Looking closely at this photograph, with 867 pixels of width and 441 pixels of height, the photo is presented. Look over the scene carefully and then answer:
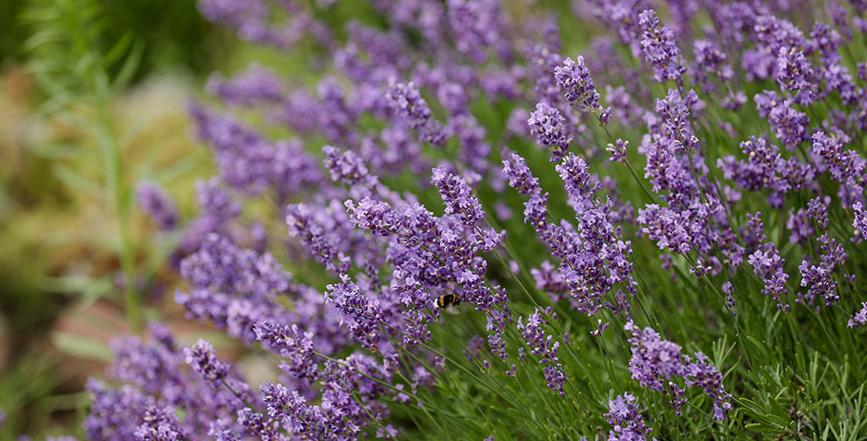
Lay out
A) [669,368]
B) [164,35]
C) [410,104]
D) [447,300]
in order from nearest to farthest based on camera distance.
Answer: [669,368]
[447,300]
[410,104]
[164,35]

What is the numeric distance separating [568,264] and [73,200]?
5.93m

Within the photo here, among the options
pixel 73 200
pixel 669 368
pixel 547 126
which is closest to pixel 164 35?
pixel 73 200

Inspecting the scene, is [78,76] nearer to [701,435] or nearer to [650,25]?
[650,25]

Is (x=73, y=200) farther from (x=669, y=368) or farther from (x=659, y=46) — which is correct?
(x=669, y=368)

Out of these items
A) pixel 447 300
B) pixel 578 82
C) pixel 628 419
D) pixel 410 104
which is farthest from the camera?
pixel 410 104

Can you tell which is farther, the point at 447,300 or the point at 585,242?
the point at 447,300

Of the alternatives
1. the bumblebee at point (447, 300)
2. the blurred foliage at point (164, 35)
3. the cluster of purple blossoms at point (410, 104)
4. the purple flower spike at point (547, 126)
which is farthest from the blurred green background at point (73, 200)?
the purple flower spike at point (547, 126)

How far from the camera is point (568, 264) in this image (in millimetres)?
2344

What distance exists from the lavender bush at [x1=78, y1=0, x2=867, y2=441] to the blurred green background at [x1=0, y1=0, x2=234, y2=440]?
902 millimetres

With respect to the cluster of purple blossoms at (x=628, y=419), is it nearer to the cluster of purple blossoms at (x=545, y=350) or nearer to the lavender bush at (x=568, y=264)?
the lavender bush at (x=568, y=264)

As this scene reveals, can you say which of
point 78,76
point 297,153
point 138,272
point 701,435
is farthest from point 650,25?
point 138,272

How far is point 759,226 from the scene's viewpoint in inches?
103

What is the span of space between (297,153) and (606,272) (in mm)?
2086

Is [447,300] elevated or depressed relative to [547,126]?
depressed
